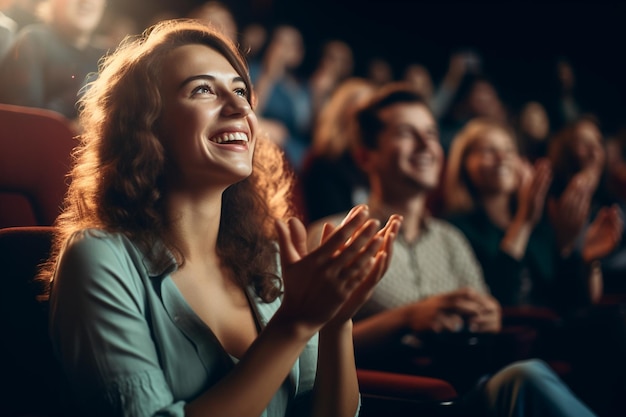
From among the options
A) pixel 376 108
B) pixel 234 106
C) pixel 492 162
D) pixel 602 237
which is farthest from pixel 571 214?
pixel 234 106

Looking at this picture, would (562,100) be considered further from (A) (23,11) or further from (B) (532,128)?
(A) (23,11)

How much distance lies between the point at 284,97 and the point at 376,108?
3.90 feet

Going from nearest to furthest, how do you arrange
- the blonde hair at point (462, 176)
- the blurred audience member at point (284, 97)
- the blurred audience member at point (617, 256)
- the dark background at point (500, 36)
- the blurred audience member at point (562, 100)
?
the blonde hair at point (462, 176)
the blurred audience member at point (617, 256)
the blurred audience member at point (284, 97)
the blurred audience member at point (562, 100)
the dark background at point (500, 36)

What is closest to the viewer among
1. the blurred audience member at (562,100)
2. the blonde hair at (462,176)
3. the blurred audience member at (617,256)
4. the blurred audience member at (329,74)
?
the blonde hair at (462,176)

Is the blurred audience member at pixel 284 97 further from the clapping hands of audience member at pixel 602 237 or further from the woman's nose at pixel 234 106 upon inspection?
the woman's nose at pixel 234 106

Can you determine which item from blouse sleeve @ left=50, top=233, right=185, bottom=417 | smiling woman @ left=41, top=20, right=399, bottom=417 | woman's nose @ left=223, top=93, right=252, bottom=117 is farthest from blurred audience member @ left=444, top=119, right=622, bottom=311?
blouse sleeve @ left=50, top=233, right=185, bottom=417

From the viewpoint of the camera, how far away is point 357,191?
1.65 metres

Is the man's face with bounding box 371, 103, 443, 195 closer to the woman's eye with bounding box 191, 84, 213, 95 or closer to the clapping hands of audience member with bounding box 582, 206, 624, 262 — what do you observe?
the clapping hands of audience member with bounding box 582, 206, 624, 262

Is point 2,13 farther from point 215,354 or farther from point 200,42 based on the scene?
point 215,354

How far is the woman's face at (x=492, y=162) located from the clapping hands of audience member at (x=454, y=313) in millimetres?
667

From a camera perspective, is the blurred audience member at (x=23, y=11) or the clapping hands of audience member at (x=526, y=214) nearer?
the blurred audience member at (x=23, y=11)

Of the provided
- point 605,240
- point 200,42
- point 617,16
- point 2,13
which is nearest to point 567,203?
point 605,240

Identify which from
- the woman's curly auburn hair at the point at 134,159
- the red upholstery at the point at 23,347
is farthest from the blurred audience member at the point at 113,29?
the red upholstery at the point at 23,347

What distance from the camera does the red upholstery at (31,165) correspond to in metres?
0.82
